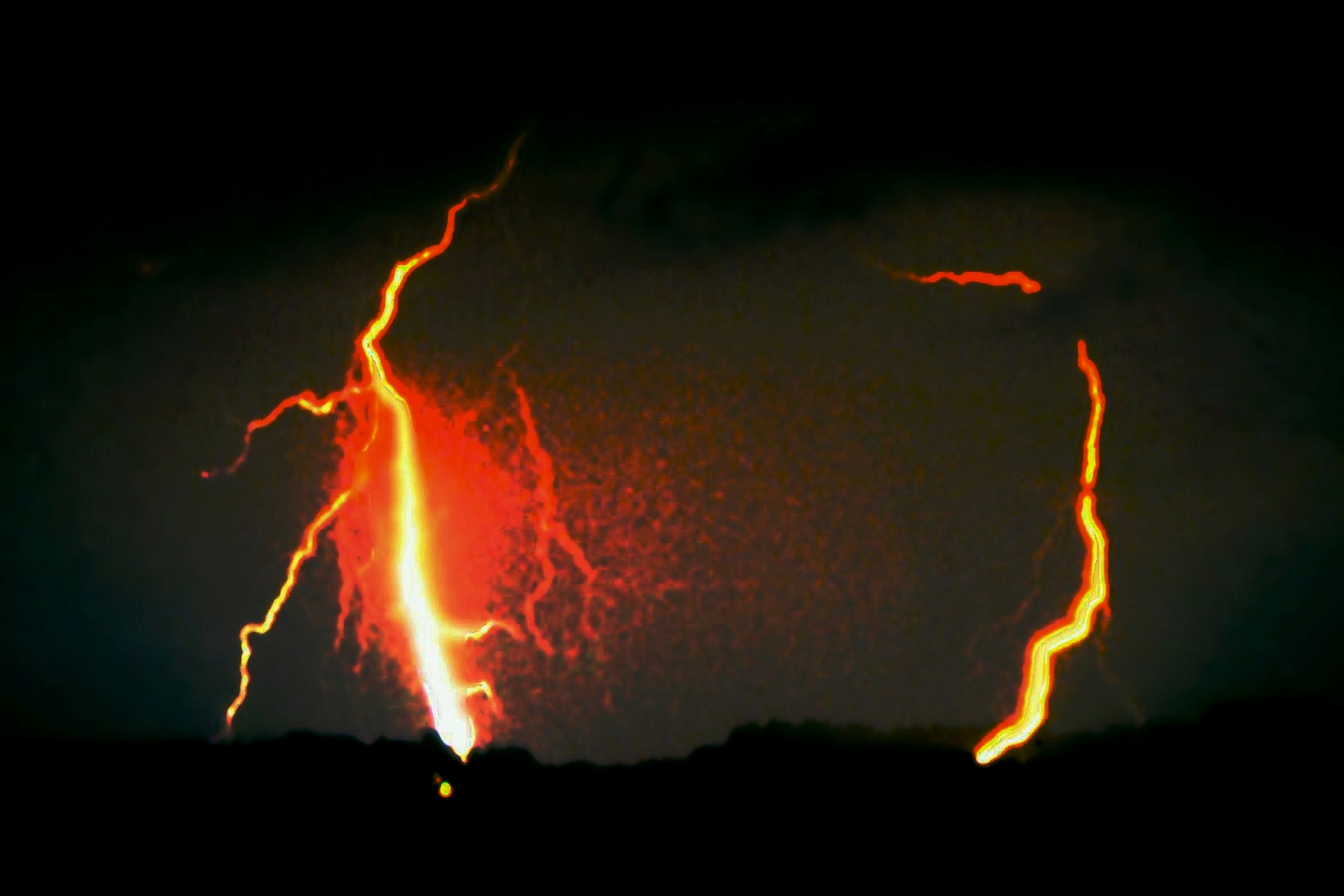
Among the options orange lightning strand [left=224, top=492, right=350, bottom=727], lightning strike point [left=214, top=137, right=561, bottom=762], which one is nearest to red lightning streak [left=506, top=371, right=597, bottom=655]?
lightning strike point [left=214, top=137, right=561, bottom=762]

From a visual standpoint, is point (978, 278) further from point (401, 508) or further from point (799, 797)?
point (401, 508)

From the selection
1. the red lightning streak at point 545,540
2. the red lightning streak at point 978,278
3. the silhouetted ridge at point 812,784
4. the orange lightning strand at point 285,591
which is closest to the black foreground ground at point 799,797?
the silhouetted ridge at point 812,784

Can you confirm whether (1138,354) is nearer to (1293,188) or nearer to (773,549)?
(1293,188)

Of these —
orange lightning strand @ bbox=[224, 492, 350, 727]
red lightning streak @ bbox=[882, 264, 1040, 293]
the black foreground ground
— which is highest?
red lightning streak @ bbox=[882, 264, 1040, 293]

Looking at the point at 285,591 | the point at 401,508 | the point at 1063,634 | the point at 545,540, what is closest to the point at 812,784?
the point at 1063,634

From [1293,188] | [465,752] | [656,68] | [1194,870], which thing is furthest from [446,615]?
[1293,188]

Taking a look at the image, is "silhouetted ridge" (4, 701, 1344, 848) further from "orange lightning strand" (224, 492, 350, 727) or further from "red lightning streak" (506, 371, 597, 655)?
"red lightning streak" (506, 371, 597, 655)

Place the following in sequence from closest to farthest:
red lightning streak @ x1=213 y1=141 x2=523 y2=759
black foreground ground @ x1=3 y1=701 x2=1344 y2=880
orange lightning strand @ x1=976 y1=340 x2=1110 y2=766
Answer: black foreground ground @ x1=3 y1=701 x2=1344 y2=880, orange lightning strand @ x1=976 y1=340 x2=1110 y2=766, red lightning streak @ x1=213 y1=141 x2=523 y2=759
